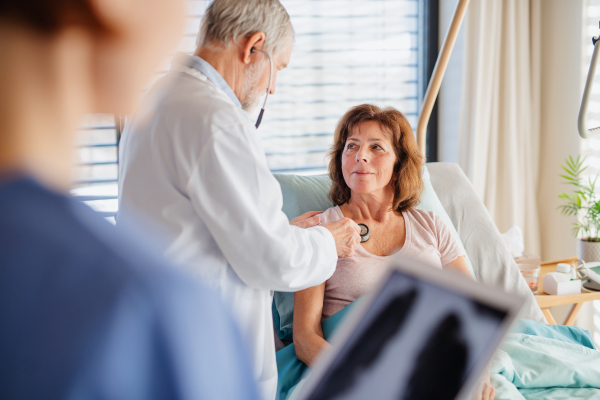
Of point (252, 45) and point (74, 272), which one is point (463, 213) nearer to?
point (252, 45)

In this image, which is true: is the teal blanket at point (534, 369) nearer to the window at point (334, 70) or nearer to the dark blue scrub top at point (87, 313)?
the dark blue scrub top at point (87, 313)

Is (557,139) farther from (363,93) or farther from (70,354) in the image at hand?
(70,354)

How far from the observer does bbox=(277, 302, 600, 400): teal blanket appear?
4.33 feet

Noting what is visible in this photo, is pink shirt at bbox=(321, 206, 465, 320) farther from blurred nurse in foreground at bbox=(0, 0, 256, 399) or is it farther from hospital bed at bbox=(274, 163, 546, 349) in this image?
blurred nurse in foreground at bbox=(0, 0, 256, 399)

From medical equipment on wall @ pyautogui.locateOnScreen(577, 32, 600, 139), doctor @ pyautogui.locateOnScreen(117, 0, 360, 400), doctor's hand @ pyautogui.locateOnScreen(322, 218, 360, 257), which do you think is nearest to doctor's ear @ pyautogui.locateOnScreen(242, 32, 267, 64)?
doctor @ pyautogui.locateOnScreen(117, 0, 360, 400)

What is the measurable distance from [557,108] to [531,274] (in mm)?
1199

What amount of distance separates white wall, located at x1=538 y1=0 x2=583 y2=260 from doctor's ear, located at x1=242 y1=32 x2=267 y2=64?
2156 mm

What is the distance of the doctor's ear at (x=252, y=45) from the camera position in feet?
3.36

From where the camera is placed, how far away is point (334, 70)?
2738 mm

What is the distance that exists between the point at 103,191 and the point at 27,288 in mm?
2182

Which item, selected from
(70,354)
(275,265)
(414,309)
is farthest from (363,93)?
(70,354)

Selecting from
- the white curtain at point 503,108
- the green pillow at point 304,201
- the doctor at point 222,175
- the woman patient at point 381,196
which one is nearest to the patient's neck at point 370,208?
the woman patient at point 381,196

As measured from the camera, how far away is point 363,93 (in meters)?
2.81

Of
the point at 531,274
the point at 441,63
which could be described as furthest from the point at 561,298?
the point at 441,63
